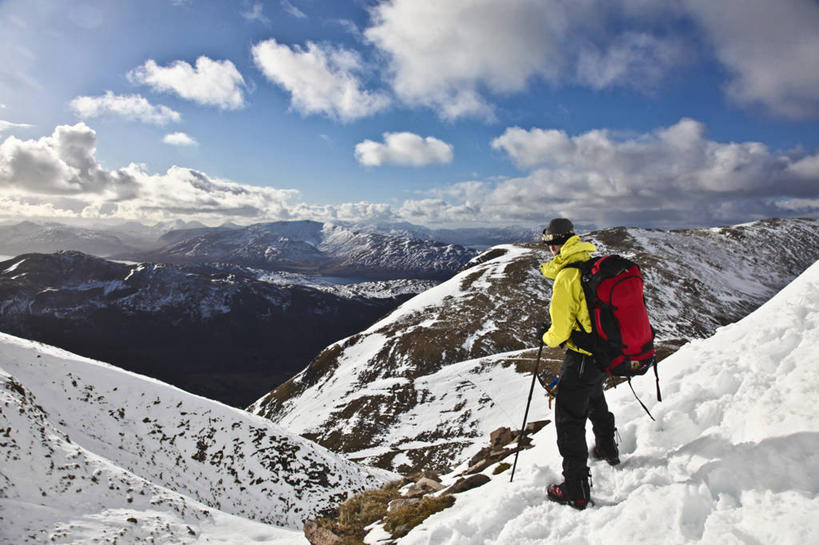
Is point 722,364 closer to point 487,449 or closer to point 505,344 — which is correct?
point 487,449

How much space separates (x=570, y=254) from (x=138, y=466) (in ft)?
76.7

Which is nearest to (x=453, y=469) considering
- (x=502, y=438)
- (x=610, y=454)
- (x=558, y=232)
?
(x=502, y=438)

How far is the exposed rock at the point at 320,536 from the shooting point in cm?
951

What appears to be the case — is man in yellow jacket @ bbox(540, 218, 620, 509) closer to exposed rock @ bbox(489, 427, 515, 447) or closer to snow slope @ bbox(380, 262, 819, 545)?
snow slope @ bbox(380, 262, 819, 545)

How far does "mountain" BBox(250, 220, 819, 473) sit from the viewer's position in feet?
176

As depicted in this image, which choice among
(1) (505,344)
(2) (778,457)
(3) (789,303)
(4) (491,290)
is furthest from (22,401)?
(4) (491,290)

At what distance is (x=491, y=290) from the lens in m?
125

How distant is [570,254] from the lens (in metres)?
6.50

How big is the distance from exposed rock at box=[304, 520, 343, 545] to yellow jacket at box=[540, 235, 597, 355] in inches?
298

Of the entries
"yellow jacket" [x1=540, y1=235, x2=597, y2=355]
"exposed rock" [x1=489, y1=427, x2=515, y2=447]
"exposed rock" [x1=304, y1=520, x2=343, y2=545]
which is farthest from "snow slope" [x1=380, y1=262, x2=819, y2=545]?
"exposed rock" [x1=489, y1=427, x2=515, y2=447]

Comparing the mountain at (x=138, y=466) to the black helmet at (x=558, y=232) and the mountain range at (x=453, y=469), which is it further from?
the black helmet at (x=558, y=232)

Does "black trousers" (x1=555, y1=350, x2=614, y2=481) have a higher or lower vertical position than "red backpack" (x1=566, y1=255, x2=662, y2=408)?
lower

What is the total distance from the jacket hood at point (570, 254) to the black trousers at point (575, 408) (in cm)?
158

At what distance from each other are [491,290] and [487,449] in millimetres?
113404
